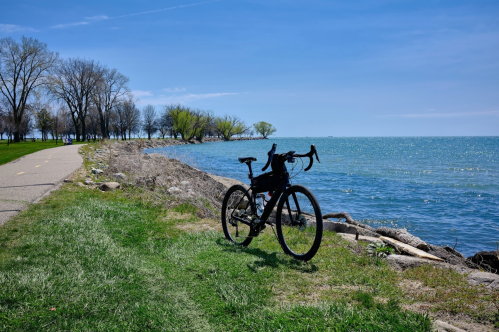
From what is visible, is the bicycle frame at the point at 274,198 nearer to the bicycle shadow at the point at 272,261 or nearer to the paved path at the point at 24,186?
the bicycle shadow at the point at 272,261

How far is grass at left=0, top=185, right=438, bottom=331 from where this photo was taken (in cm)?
305

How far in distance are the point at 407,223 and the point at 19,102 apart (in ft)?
185

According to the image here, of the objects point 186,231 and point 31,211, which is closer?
point 186,231

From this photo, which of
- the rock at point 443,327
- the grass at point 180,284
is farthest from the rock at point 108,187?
the rock at point 443,327

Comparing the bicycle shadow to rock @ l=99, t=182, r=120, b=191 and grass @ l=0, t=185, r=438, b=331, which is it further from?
rock @ l=99, t=182, r=120, b=191

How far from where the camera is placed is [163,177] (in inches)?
501

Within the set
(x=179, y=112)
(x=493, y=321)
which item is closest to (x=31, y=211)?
(x=493, y=321)

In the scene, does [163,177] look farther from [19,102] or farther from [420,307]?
[19,102]

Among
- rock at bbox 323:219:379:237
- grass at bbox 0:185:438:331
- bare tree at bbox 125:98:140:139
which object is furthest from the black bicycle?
bare tree at bbox 125:98:140:139

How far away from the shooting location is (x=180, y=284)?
3.96m

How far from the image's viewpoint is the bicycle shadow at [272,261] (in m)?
4.42

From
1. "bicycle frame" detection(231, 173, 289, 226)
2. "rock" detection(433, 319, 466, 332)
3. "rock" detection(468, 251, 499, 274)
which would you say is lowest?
"rock" detection(468, 251, 499, 274)

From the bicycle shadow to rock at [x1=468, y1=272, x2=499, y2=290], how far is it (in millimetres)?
1956

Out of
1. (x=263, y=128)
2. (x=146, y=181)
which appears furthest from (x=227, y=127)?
(x=146, y=181)
